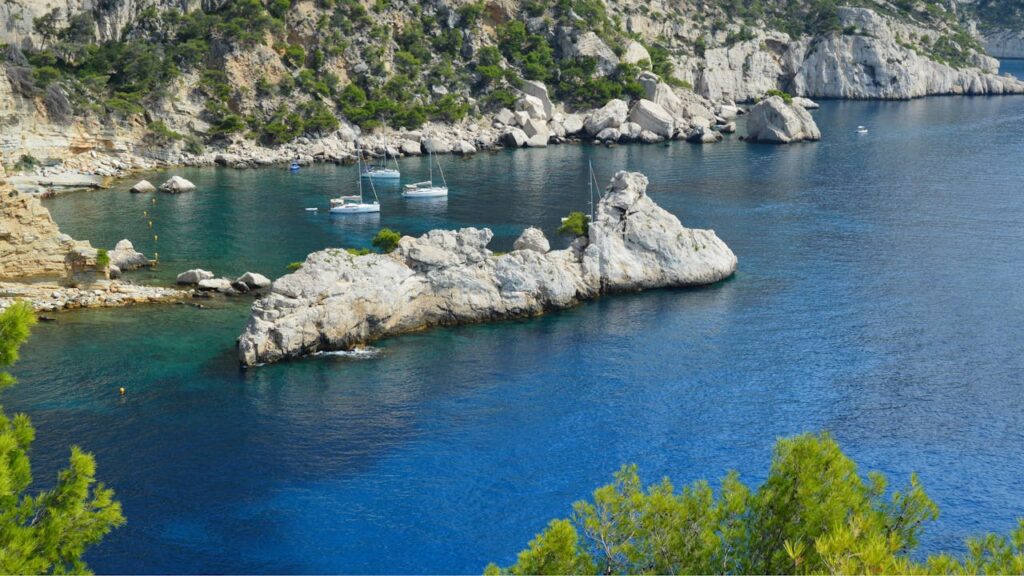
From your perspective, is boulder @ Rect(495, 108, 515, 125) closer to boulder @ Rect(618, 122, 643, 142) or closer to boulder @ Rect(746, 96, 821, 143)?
boulder @ Rect(618, 122, 643, 142)

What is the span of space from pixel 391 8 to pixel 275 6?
63.5 feet

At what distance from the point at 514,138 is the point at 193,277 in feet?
245

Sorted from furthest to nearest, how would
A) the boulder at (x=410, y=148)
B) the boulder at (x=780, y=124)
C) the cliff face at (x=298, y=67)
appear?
the boulder at (x=780, y=124) → the boulder at (x=410, y=148) → the cliff face at (x=298, y=67)

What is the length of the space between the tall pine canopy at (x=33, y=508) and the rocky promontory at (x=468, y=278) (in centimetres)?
3048

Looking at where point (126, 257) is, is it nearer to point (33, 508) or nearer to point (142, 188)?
point (142, 188)

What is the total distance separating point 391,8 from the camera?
149750 mm

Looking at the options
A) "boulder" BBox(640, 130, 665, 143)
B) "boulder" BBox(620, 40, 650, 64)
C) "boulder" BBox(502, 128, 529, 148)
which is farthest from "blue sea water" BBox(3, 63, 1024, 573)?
"boulder" BBox(620, 40, 650, 64)

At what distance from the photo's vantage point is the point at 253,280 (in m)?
66.8

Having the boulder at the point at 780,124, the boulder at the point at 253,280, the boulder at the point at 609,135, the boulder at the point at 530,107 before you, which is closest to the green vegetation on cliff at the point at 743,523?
the boulder at the point at 253,280

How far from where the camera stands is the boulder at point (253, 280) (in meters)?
66.8

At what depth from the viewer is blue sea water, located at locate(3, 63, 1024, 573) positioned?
38125 millimetres

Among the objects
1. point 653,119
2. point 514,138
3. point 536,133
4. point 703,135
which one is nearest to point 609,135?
point 653,119

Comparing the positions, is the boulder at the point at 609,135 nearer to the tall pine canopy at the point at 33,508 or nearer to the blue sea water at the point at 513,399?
the blue sea water at the point at 513,399

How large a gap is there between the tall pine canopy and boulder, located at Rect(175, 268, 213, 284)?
4587 cm
